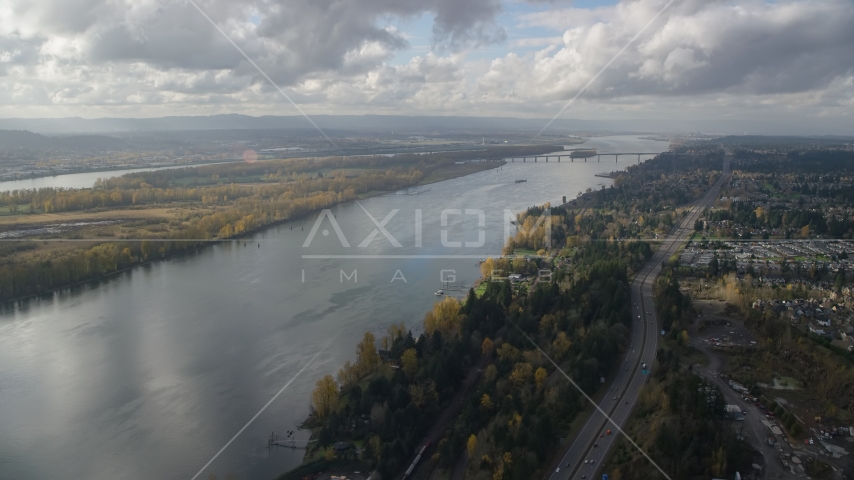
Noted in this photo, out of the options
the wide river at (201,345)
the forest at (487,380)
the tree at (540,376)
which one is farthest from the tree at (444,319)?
the tree at (540,376)

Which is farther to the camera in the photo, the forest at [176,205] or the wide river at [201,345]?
the forest at [176,205]

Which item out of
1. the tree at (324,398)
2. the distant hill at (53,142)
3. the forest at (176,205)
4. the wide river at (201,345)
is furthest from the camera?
the distant hill at (53,142)

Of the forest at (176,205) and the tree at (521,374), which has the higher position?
the forest at (176,205)

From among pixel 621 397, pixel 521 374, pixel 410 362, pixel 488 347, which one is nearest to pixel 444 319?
pixel 488 347

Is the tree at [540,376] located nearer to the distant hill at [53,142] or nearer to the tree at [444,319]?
the tree at [444,319]

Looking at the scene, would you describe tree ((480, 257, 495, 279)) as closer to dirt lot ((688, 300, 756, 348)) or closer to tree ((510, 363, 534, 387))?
dirt lot ((688, 300, 756, 348))

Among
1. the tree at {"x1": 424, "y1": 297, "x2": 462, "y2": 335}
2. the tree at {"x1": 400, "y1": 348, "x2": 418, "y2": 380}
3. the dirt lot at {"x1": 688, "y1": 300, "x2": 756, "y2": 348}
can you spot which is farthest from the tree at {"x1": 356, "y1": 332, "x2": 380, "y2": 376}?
the dirt lot at {"x1": 688, "y1": 300, "x2": 756, "y2": 348}
